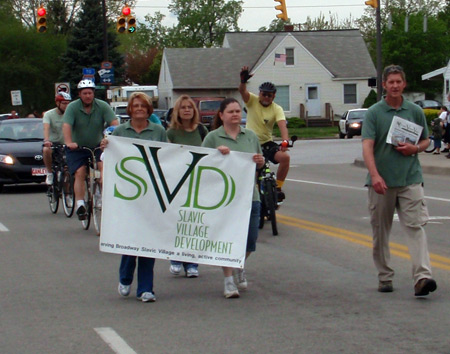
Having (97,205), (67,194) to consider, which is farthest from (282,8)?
(97,205)

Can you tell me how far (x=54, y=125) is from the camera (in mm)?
15031

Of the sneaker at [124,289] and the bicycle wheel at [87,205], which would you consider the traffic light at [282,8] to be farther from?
the sneaker at [124,289]

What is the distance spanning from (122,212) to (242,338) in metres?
1.92

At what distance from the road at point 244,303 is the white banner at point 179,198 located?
0.49m

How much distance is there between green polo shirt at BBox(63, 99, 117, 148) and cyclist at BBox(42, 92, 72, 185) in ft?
8.22

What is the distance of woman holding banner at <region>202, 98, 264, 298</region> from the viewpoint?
8.10 m

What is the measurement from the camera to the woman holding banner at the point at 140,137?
798 cm

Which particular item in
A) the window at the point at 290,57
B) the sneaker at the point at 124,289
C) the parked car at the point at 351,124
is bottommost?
the parked car at the point at 351,124

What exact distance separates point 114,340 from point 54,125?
350 inches

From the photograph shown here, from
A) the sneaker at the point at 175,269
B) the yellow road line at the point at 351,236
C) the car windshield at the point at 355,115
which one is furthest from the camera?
the car windshield at the point at 355,115

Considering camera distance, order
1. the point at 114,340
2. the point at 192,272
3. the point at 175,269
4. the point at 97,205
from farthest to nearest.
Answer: the point at 97,205 < the point at 175,269 < the point at 192,272 < the point at 114,340

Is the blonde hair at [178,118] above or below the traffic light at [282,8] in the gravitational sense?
below

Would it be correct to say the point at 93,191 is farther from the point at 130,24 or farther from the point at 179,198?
the point at 130,24

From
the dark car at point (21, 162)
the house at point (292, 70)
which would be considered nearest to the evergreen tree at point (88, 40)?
the house at point (292, 70)
